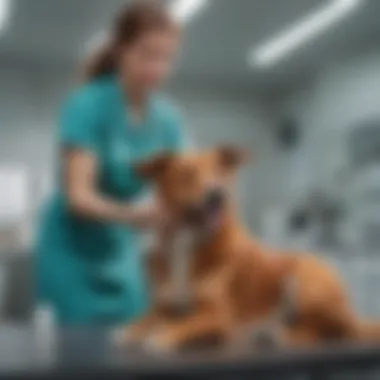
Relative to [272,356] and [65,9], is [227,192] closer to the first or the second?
[272,356]

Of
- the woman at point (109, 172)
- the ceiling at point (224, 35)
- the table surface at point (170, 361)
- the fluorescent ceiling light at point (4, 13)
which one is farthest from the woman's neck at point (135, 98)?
the fluorescent ceiling light at point (4, 13)

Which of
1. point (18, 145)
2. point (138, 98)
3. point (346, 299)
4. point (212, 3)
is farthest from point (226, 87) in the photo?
point (346, 299)

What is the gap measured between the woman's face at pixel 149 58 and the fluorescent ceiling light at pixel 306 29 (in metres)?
0.59

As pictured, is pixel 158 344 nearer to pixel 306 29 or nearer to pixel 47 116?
pixel 47 116

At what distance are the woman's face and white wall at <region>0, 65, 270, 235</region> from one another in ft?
1.31

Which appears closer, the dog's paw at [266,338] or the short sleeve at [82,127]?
the dog's paw at [266,338]

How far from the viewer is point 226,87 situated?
4.93 feet

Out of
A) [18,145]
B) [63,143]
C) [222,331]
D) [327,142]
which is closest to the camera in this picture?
[222,331]

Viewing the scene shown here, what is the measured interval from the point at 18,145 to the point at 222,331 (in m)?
0.88

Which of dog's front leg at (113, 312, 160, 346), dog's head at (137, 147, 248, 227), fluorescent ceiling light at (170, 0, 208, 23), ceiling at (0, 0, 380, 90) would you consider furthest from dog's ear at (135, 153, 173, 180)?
ceiling at (0, 0, 380, 90)

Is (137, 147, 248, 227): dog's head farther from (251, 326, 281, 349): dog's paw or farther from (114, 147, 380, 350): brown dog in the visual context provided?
(251, 326, 281, 349): dog's paw

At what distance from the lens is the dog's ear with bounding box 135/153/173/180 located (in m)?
0.80

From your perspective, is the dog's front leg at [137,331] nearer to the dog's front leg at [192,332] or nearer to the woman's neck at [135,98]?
the dog's front leg at [192,332]

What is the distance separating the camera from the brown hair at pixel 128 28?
3.04ft
